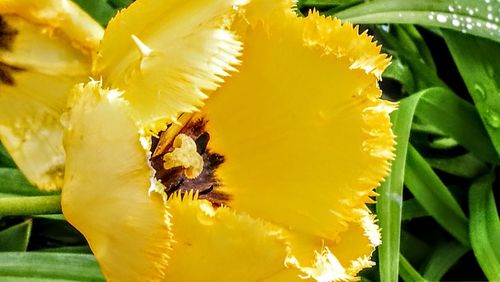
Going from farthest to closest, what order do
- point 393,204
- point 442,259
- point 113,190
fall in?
point 442,259
point 393,204
point 113,190

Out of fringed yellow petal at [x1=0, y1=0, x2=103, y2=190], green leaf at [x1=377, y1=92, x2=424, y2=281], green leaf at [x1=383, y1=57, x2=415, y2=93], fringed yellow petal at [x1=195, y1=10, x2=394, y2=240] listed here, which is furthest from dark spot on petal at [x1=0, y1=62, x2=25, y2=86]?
green leaf at [x1=383, y1=57, x2=415, y2=93]

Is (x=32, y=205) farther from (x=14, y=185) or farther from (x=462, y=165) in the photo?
(x=462, y=165)

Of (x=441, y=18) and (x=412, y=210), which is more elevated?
(x=441, y=18)

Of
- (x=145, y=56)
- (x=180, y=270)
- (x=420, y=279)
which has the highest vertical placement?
(x=145, y=56)

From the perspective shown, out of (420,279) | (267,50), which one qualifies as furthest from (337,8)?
(267,50)

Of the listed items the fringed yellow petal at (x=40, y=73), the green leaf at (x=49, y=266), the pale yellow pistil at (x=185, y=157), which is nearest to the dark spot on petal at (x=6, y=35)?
the fringed yellow petal at (x=40, y=73)

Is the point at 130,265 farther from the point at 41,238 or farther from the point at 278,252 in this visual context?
the point at 41,238

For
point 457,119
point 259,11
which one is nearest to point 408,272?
point 457,119
